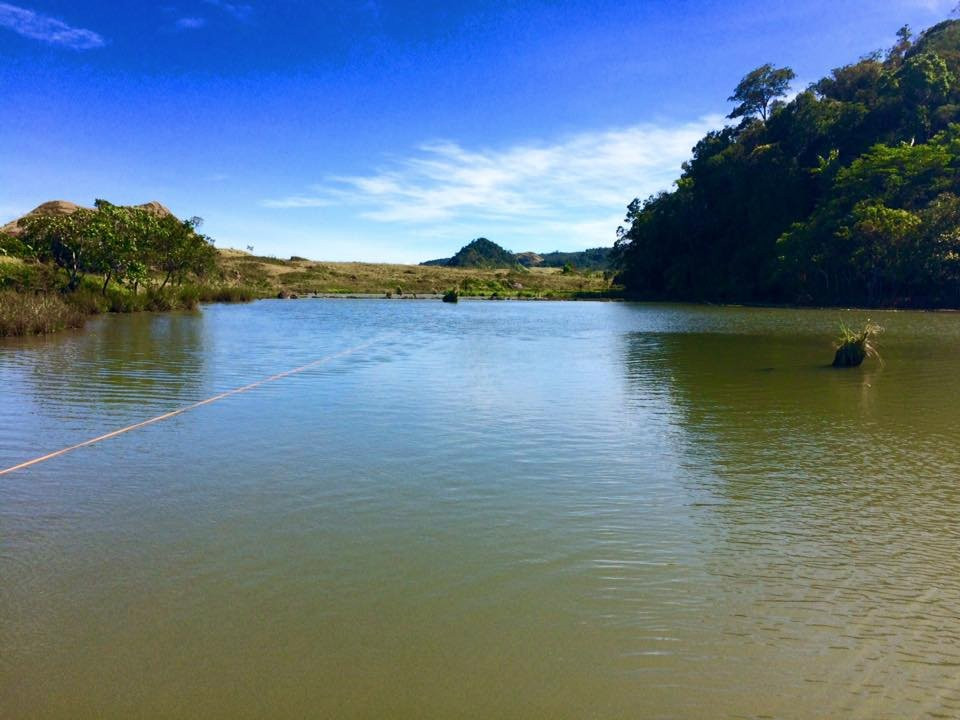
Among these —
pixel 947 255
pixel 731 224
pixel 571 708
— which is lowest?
pixel 571 708

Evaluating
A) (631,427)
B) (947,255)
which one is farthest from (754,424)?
(947,255)

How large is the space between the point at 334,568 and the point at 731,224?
85.2 m

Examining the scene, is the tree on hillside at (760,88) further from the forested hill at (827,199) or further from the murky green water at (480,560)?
the murky green water at (480,560)

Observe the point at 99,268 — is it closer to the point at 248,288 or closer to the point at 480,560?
the point at 248,288

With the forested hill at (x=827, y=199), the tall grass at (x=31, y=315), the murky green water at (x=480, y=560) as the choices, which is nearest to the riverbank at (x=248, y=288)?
the tall grass at (x=31, y=315)

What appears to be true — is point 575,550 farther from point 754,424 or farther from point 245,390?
point 245,390

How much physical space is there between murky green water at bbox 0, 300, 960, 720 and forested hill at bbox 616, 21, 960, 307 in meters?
47.3

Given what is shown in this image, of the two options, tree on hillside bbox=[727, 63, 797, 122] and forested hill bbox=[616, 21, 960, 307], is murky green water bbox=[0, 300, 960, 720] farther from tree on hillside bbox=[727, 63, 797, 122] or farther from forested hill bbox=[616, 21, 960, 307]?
tree on hillside bbox=[727, 63, 797, 122]

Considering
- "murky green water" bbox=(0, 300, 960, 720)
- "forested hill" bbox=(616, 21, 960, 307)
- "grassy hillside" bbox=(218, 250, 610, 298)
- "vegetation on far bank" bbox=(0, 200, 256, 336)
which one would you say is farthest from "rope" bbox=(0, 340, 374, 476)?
"grassy hillside" bbox=(218, 250, 610, 298)

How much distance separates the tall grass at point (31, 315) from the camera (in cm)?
2475

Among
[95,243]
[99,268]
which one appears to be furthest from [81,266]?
[95,243]

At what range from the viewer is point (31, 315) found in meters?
25.4

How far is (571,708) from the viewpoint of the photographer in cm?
362

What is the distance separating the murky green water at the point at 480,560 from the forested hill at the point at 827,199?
155 ft
